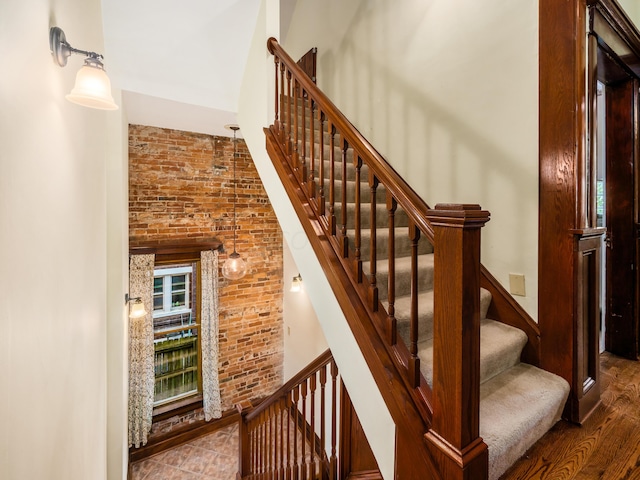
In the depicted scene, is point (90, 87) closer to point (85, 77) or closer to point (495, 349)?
point (85, 77)

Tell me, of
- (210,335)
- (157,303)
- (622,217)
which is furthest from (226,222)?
(622,217)

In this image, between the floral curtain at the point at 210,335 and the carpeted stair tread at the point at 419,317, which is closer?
the carpeted stair tread at the point at 419,317

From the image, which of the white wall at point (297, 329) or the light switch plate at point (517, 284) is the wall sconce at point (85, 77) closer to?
the light switch plate at point (517, 284)

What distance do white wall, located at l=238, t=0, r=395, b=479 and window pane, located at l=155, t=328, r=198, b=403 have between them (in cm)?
318

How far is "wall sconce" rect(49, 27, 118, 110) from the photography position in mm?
1016

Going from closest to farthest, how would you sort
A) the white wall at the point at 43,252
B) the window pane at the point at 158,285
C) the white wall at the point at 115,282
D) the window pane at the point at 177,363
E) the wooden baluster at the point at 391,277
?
the white wall at the point at 43,252 < the wooden baluster at the point at 391,277 < the white wall at the point at 115,282 < the window pane at the point at 158,285 < the window pane at the point at 177,363

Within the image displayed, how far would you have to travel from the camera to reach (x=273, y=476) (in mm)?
2830

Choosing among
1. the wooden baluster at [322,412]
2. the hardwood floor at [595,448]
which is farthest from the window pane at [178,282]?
the hardwood floor at [595,448]

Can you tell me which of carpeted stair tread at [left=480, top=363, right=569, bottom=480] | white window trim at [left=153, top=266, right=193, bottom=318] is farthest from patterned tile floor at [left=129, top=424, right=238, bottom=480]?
carpeted stair tread at [left=480, top=363, right=569, bottom=480]

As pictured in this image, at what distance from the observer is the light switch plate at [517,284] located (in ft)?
5.99

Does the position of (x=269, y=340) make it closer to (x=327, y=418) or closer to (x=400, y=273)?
(x=327, y=418)

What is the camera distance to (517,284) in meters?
1.85

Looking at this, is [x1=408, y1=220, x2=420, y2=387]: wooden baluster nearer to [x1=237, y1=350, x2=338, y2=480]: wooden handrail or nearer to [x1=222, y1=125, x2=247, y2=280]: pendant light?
[x1=237, y1=350, x2=338, y2=480]: wooden handrail

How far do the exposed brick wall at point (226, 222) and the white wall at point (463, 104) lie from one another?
2.17 metres
